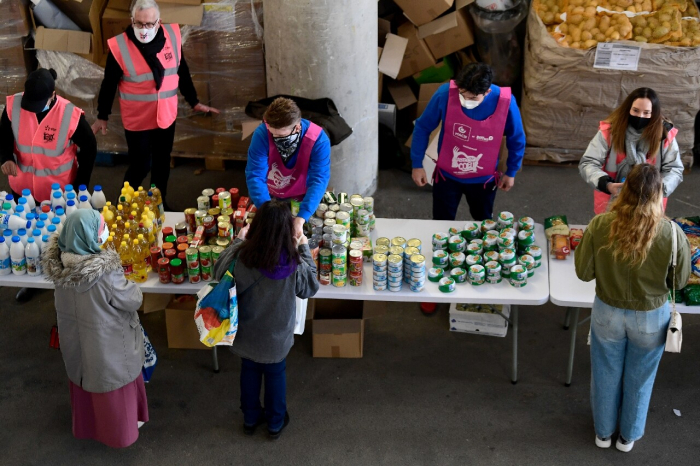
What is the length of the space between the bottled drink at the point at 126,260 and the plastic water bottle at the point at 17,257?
54cm

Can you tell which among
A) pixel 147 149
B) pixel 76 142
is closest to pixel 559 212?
pixel 147 149

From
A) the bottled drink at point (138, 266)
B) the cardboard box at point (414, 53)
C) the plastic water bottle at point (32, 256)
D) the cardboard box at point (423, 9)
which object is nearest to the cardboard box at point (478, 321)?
the bottled drink at point (138, 266)

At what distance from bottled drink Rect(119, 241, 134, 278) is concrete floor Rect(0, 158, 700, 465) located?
2.75ft

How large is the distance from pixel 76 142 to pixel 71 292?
→ 5.50 ft

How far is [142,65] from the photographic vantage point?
A: 543 cm

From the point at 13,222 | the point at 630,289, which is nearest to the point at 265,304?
the point at 630,289

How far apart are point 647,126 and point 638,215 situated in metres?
1.15

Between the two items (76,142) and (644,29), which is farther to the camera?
(644,29)

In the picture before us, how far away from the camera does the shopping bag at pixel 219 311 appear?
3418 mm

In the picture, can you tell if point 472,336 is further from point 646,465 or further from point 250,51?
point 250,51

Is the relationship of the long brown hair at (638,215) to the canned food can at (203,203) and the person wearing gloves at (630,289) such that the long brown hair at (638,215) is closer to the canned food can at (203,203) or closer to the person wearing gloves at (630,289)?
the person wearing gloves at (630,289)

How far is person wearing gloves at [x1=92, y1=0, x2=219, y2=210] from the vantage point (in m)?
5.34

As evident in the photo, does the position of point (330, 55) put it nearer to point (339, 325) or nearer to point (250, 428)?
point (339, 325)

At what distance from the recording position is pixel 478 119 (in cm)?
463
